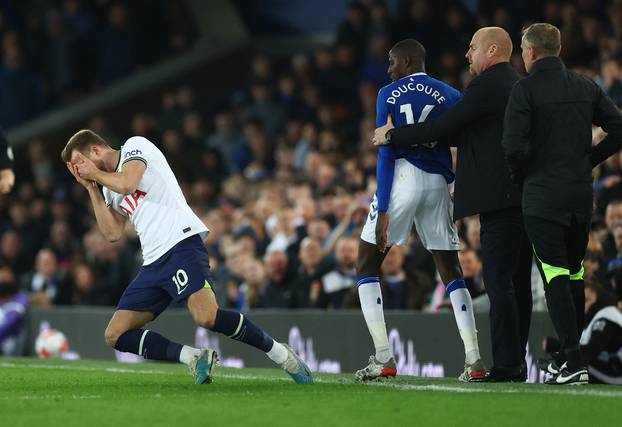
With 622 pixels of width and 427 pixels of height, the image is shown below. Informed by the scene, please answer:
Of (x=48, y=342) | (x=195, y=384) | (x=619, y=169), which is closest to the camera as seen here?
(x=195, y=384)

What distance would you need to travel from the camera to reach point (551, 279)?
24.7ft

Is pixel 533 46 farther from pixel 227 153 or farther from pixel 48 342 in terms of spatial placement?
pixel 227 153

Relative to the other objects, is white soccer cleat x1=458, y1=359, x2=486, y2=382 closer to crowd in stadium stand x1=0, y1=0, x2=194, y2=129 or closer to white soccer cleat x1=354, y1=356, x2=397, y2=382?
white soccer cleat x1=354, y1=356, x2=397, y2=382

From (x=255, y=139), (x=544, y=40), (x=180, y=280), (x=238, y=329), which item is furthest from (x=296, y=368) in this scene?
(x=255, y=139)

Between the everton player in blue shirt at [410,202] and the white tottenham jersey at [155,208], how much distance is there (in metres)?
1.12

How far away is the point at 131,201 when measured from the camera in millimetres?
8172

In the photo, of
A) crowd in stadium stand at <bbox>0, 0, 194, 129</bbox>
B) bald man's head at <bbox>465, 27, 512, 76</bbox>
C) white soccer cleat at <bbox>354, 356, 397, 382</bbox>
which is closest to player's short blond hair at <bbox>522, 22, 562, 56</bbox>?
bald man's head at <bbox>465, 27, 512, 76</bbox>

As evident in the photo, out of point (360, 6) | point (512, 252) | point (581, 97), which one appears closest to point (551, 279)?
point (512, 252)

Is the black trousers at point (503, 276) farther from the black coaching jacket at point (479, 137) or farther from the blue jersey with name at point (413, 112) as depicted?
the blue jersey with name at point (413, 112)

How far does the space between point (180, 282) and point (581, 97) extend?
2.65 m

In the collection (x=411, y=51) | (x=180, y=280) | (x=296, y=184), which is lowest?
(x=180, y=280)

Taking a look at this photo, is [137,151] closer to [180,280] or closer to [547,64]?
[180,280]

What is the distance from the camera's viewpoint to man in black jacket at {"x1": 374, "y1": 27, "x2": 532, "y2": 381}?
7863 millimetres

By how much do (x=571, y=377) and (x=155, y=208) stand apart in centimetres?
274
